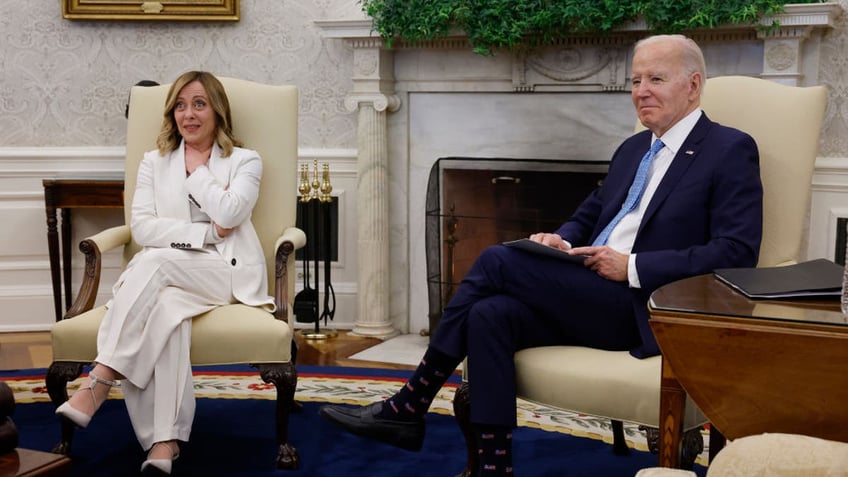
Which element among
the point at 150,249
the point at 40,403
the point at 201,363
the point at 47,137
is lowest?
the point at 40,403

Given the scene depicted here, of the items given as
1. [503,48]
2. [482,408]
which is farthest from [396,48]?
[482,408]

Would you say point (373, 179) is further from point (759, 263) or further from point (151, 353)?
point (759, 263)

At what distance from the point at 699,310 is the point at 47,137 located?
416 cm

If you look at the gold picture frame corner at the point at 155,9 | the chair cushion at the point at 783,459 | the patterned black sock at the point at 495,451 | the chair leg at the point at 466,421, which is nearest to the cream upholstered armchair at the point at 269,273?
the chair leg at the point at 466,421

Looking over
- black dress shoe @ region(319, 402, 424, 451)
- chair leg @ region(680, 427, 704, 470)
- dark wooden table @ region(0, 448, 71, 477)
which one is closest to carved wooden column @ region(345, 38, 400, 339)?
black dress shoe @ region(319, 402, 424, 451)

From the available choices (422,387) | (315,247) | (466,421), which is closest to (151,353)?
(422,387)

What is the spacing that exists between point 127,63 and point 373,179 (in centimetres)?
143

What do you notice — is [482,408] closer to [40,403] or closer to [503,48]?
[40,403]

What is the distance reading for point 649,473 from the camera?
3.39ft

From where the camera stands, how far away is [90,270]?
3.18 metres

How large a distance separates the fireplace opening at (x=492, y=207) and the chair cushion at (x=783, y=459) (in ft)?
11.6

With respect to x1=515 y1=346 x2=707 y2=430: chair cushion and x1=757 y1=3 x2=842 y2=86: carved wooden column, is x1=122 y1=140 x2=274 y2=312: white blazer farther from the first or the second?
x1=757 y1=3 x2=842 y2=86: carved wooden column

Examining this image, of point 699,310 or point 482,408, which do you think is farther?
point 482,408

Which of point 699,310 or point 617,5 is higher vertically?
point 617,5
